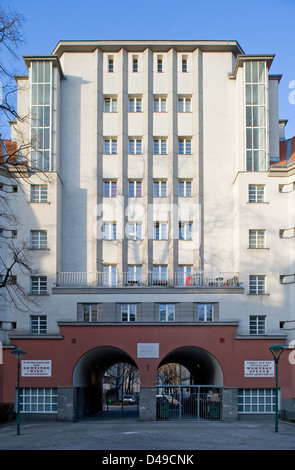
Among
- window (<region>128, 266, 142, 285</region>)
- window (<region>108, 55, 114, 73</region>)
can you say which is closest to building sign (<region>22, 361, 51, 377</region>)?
window (<region>128, 266, 142, 285</region>)

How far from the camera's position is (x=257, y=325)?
39.7 meters

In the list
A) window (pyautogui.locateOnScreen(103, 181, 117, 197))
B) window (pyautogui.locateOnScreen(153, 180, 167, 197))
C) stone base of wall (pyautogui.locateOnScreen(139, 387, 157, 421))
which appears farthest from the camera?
window (pyautogui.locateOnScreen(153, 180, 167, 197))

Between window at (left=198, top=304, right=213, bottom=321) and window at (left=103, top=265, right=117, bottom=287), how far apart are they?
634cm

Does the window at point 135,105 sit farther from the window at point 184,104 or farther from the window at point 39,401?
the window at point 39,401

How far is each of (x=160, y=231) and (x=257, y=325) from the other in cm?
932

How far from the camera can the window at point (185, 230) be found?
42719 millimetres

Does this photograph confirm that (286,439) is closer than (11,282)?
Yes

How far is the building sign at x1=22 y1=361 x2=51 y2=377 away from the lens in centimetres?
3756

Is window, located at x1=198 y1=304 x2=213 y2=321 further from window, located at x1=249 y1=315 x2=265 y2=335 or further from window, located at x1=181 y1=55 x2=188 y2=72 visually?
window, located at x1=181 y1=55 x2=188 y2=72

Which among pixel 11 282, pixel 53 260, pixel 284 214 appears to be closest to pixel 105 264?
pixel 53 260

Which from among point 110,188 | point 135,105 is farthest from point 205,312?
point 135,105
